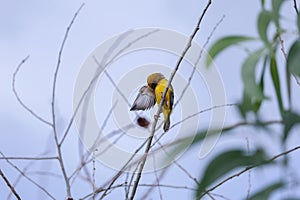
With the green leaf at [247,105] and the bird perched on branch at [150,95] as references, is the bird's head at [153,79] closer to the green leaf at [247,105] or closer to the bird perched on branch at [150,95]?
the bird perched on branch at [150,95]

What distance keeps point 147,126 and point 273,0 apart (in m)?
0.73

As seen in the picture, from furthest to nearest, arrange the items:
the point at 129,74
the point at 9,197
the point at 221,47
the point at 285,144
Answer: the point at 129,74 < the point at 9,197 < the point at 221,47 < the point at 285,144

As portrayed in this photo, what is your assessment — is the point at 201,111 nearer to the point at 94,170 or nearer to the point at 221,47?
the point at 94,170

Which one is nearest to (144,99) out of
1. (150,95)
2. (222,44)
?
(150,95)

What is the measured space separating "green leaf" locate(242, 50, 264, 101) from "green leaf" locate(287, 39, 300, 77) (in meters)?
0.03

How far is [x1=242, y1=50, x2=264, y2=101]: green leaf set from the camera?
503mm

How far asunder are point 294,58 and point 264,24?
0.06 meters

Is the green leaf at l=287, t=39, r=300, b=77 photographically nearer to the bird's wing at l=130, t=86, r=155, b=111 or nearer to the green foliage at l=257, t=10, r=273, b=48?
the green foliage at l=257, t=10, r=273, b=48

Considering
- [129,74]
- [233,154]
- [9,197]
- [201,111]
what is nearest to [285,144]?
[233,154]

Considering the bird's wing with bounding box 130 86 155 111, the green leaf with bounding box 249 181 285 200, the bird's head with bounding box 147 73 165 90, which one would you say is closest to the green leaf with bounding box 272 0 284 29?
the green leaf with bounding box 249 181 285 200

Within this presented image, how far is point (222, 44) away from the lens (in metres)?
0.59

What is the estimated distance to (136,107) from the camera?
1.49 metres

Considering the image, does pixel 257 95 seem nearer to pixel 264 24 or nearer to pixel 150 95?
pixel 264 24

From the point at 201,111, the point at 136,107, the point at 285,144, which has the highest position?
the point at 136,107
